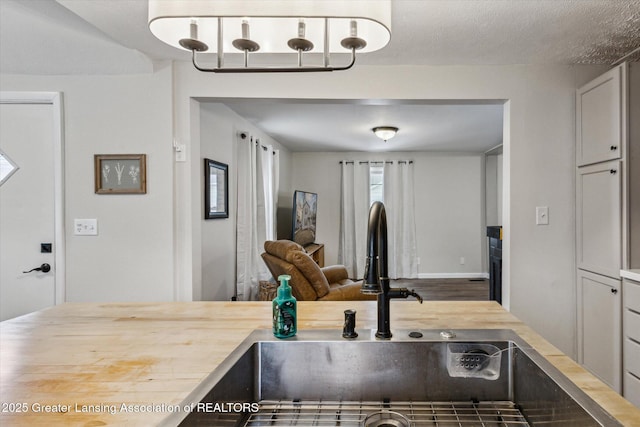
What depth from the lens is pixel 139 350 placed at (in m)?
0.91

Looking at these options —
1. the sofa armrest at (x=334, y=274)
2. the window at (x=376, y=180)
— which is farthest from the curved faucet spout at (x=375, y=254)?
the window at (x=376, y=180)

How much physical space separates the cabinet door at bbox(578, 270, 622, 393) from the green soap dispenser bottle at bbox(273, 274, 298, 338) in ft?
6.91

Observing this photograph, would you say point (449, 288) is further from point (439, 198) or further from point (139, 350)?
point (139, 350)

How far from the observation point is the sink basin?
81 centimetres

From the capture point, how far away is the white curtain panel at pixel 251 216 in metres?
3.65

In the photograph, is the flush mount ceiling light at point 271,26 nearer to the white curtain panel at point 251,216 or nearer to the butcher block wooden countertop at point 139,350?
the butcher block wooden countertop at point 139,350

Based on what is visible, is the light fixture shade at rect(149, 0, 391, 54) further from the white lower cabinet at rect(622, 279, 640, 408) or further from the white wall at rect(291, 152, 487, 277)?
the white wall at rect(291, 152, 487, 277)

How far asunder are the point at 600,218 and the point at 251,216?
9.99ft

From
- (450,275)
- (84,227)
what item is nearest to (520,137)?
(84,227)

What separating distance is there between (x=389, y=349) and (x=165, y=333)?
669 mm

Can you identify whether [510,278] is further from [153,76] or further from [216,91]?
[153,76]

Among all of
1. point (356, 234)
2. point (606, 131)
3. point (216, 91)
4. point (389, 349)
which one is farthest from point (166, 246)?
point (356, 234)

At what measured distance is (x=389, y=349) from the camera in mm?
906

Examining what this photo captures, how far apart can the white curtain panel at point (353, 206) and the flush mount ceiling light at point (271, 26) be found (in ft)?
16.0
